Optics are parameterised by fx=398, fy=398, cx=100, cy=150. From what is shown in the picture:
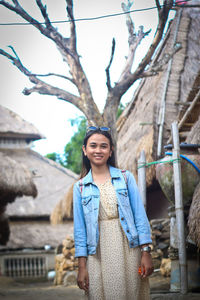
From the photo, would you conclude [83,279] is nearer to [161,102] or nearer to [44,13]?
[44,13]

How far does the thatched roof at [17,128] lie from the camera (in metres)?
15.4

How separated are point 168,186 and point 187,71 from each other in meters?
4.14

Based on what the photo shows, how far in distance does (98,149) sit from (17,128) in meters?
13.7

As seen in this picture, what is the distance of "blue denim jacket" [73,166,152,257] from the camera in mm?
2211

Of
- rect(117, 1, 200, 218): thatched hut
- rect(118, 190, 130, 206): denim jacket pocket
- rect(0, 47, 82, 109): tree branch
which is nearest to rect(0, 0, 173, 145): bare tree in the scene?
rect(0, 47, 82, 109): tree branch

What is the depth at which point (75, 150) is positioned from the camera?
1952 centimetres

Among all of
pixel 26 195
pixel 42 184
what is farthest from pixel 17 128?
pixel 26 195

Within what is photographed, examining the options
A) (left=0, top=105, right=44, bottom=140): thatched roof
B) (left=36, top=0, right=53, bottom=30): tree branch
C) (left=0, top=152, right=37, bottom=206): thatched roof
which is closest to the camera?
(left=36, top=0, right=53, bottom=30): tree branch

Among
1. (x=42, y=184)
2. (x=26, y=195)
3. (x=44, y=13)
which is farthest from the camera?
(x=42, y=184)

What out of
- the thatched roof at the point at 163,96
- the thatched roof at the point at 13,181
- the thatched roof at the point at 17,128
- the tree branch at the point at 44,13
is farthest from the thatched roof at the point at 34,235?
the tree branch at the point at 44,13

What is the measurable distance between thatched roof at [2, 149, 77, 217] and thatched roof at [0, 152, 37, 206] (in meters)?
2.64

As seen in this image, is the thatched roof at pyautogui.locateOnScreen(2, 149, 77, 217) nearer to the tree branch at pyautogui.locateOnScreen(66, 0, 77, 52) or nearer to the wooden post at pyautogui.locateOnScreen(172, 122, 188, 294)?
the tree branch at pyautogui.locateOnScreen(66, 0, 77, 52)

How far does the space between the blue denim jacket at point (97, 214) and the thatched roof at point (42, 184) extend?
32.6 ft

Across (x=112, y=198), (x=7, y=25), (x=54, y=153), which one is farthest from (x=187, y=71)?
(x=54, y=153)
